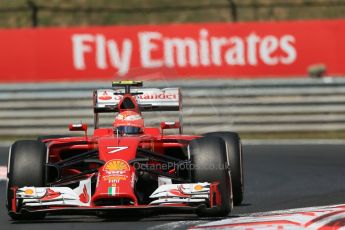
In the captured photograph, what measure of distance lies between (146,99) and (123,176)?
83.9 inches

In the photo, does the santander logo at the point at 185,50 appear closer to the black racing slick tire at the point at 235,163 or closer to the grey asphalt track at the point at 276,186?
the grey asphalt track at the point at 276,186

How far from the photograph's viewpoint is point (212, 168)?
33.9 ft

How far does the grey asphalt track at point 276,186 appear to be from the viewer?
1014 cm

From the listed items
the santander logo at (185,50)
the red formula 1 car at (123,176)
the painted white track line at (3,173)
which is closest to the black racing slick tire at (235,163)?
the red formula 1 car at (123,176)

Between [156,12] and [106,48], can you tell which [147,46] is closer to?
[106,48]

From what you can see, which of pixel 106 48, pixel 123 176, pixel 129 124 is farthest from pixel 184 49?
pixel 123 176

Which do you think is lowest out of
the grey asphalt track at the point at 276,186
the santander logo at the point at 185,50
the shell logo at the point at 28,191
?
the grey asphalt track at the point at 276,186

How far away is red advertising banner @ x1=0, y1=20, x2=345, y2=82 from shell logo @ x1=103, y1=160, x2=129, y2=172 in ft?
44.0

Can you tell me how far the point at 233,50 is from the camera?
2388cm

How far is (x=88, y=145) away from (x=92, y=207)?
1.59 m

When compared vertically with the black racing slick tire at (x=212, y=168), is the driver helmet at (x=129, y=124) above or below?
above

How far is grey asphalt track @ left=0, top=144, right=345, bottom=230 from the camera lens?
1014 centimetres

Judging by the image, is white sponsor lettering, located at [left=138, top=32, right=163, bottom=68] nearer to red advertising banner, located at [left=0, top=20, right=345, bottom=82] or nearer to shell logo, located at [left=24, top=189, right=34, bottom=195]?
red advertising banner, located at [left=0, top=20, right=345, bottom=82]

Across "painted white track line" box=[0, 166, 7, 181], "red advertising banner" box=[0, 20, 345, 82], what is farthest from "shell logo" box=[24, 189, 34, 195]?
"red advertising banner" box=[0, 20, 345, 82]
